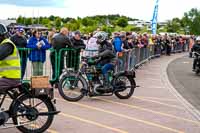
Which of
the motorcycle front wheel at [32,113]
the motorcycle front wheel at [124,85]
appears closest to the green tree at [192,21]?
the motorcycle front wheel at [124,85]

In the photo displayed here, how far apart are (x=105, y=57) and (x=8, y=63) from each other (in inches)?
198

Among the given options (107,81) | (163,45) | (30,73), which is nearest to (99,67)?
(107,81)

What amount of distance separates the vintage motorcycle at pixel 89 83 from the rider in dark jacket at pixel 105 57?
0.10m

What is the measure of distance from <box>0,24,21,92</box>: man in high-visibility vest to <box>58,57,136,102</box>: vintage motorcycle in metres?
4.14

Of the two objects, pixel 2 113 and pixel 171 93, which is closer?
pixel 2 113

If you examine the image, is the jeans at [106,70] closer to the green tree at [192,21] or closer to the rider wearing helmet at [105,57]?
the rider wearing helmet at [105,57]

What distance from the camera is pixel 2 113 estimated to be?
7168 millimetres

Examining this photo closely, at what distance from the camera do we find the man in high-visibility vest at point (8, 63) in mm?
7039

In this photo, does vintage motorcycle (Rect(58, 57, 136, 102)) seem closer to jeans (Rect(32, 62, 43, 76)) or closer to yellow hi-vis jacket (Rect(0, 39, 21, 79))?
jeans (Rect(32, 62, 43, 76))

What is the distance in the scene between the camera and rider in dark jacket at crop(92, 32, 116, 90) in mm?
11844

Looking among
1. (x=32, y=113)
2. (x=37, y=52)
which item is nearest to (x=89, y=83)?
(x=37, y=52)

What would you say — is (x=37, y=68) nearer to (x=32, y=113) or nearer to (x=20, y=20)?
(x=32, y=113)

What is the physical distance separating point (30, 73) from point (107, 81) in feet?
10.0

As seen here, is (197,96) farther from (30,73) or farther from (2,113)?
(2,113)
